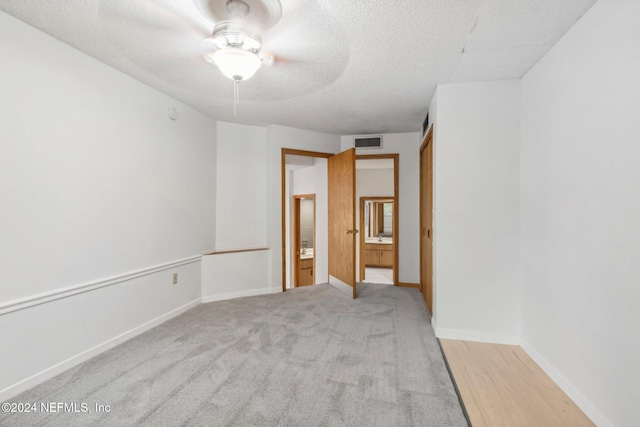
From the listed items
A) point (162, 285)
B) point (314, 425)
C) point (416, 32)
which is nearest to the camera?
point (314, 425)

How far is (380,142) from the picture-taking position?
4.58 m

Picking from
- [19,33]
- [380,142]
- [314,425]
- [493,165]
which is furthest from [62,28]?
[380,142]

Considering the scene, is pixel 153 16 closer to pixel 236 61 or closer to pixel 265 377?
pixel 236 61

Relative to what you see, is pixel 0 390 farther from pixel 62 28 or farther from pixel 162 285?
pixel 62 28

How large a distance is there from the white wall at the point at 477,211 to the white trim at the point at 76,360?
285 cm

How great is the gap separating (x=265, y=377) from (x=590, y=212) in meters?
2.35

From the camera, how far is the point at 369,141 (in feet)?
15.1

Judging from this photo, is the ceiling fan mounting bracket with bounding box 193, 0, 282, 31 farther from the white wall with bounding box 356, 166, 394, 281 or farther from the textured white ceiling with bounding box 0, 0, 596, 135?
the white wall with bounding box 356, 166, 394, 281

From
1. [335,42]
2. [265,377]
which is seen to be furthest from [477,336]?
[335,42]

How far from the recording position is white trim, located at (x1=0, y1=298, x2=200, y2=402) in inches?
70.8

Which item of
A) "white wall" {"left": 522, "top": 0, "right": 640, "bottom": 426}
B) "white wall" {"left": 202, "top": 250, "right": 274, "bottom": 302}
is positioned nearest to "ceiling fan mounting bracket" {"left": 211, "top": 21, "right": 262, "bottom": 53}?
"white wall" {"left": 522, "top": 0, "right": 640, "bottom": 426}

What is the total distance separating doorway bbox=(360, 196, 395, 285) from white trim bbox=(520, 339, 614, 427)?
149 inches

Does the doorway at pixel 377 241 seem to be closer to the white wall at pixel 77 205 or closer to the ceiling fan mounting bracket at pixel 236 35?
the white wall at pixel 77 205

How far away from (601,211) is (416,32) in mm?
1563
